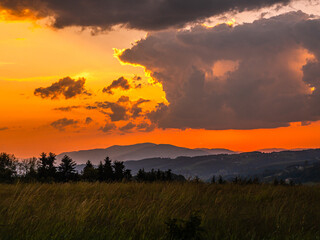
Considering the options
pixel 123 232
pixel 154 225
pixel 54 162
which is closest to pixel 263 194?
pixel 154 225

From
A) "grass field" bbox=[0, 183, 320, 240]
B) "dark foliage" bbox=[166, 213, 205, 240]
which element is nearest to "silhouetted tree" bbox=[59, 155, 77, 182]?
"grass field" bbox=[0, 183, 320, 240]

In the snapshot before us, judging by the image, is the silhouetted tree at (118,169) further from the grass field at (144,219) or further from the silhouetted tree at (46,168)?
the grass field at (144,219)

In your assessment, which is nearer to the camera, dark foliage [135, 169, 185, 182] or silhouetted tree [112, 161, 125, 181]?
dark foliage [135, 169, 185, 182]

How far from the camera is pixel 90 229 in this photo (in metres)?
8.09

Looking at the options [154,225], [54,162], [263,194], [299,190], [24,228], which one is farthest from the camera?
[54,162]

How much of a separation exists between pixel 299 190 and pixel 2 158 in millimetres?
45978

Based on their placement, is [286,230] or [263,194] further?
[263,194]

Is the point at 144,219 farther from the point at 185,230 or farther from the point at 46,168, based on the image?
the point at 46,168

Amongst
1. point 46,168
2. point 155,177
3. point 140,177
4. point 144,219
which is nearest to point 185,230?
point 144,219

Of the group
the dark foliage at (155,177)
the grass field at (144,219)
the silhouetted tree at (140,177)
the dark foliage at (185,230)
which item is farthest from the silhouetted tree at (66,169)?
the dark foliage at (185,230)

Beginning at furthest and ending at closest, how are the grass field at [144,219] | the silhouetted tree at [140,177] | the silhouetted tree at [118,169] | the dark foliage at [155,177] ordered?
1. the silhouetted tree at [118,169]
2. the silhouetted tree at [140,177]
3. the dark foliage at [155,177]
4. the grass field at [144,219]

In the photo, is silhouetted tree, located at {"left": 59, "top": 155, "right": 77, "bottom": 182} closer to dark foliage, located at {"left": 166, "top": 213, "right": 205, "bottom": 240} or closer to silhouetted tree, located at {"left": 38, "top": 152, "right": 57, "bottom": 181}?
silhouetted tree, located at {"left": 38, "top": 152, "right": 57, "bottom": 181}

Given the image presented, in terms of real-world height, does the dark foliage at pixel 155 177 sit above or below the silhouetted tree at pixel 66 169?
below

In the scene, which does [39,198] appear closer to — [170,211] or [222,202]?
[170,211]
